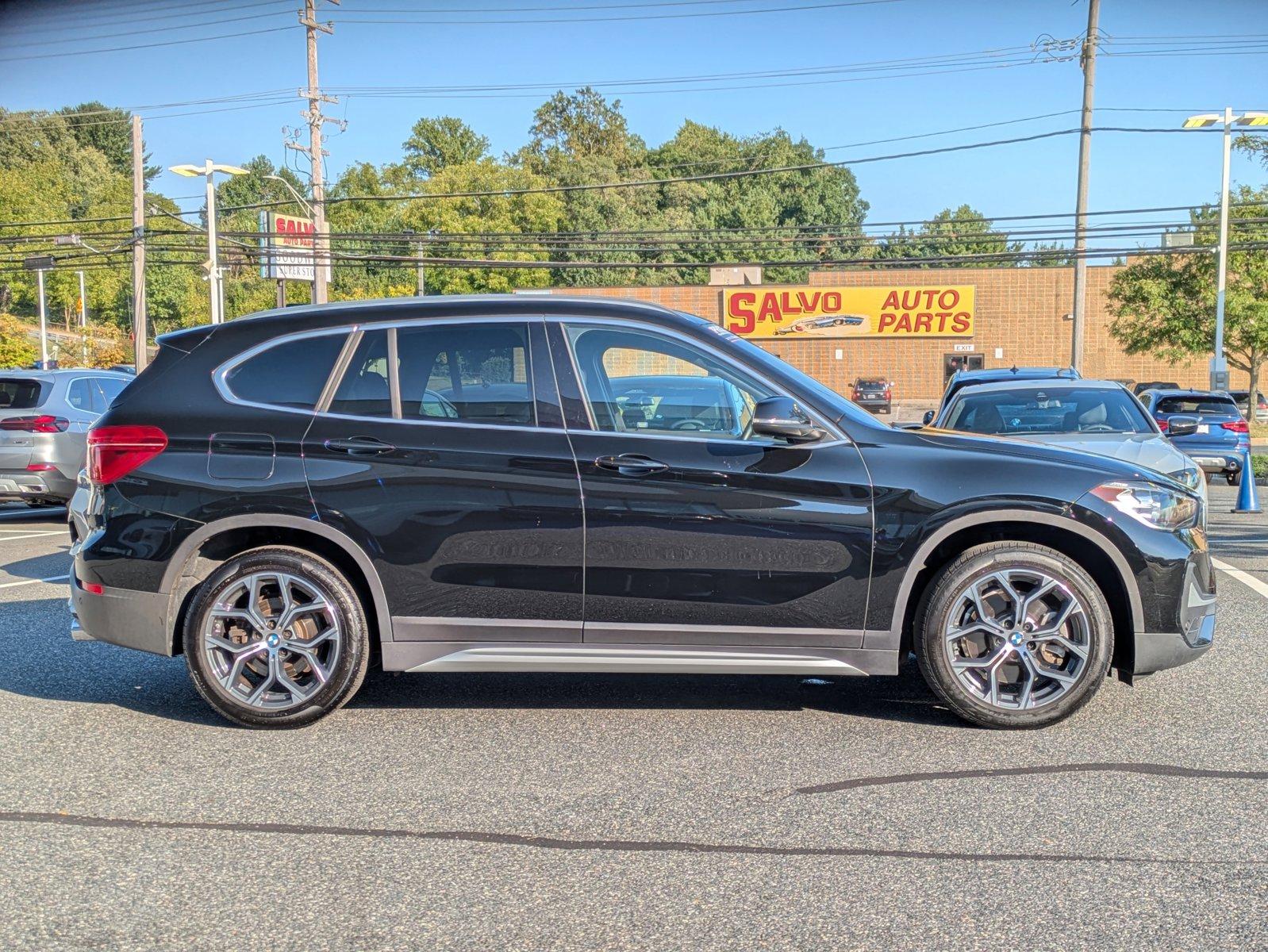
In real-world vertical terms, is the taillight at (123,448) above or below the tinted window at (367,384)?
below

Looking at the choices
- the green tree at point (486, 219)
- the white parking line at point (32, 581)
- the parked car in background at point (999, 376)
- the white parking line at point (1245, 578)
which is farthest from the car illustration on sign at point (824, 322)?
the white parking line at point (32, 581)

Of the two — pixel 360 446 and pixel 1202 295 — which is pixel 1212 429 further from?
pixel 1202 295

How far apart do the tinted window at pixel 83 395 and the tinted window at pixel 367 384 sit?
9618 millimetres

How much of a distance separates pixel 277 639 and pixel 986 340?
57547 millimetres

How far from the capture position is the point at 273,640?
5363 mm

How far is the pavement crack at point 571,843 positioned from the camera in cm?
386

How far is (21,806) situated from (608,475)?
→ 2541 millimetres

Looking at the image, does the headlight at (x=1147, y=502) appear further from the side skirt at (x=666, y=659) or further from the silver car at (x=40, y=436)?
the silver car at (x=40, y=436)

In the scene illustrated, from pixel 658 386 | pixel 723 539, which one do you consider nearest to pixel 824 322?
pixel 658 386

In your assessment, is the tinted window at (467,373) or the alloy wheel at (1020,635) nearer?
the alloy wheel at (1020,635)

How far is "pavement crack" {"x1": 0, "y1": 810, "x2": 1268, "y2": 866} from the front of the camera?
3.86 meters

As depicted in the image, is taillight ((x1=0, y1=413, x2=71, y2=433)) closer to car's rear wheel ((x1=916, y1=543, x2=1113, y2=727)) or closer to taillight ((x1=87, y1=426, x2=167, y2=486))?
taillight ((x1=87, y1=426, x2=167, y2=486))

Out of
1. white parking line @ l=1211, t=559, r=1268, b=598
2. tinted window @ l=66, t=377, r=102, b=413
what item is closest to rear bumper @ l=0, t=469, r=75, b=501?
tinted window @ l=66, t=377, r=102, b=413

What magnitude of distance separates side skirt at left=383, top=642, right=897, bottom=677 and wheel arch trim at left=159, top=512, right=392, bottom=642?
0.36 metres
